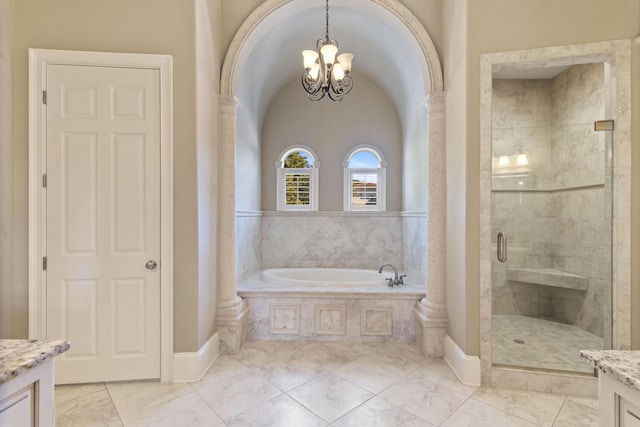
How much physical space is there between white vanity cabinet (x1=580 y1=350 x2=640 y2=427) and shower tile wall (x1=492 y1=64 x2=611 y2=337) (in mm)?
1787

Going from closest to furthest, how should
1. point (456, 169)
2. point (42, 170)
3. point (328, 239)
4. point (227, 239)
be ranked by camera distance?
point (42, 170)
point (456, 169)
point (227, 239)
point (328, 239)

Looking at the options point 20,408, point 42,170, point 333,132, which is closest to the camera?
point 20,408

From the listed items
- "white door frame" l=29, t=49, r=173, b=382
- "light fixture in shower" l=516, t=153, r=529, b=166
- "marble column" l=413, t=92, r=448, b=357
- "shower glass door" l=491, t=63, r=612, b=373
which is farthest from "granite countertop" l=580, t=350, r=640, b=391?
"light fixture in shower" l=516, t=153, r=529, b=166

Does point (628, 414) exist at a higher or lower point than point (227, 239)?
lower

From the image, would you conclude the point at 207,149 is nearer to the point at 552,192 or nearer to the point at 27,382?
the point at 27,382

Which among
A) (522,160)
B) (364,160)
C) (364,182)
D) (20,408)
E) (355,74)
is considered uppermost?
(355,74)

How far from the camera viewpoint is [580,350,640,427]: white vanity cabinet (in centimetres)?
88

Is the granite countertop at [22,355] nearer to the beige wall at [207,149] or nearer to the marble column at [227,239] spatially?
the beige wall at [207,149]

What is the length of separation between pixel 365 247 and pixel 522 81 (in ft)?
9.34

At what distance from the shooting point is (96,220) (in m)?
2.30

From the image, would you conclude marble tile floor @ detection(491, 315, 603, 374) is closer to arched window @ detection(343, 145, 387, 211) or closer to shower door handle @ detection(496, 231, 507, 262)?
shower door handle @ detection(496, 231, 507, 262)

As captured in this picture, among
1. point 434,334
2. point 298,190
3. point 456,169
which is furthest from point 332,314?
point 298,190

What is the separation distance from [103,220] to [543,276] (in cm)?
416

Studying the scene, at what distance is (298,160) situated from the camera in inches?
192
